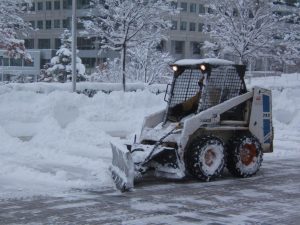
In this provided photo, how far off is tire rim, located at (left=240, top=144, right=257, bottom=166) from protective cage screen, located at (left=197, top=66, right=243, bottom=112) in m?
1.00

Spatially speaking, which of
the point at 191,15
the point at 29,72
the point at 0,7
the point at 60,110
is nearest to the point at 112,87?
the point at 0,7

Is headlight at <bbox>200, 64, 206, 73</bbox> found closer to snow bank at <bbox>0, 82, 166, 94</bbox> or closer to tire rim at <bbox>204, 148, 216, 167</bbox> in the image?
tire rim at <bbox>204, 148, 216, 167</bbox>

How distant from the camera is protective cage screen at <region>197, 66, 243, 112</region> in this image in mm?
11898

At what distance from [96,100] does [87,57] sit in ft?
182

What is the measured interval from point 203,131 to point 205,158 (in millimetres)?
542

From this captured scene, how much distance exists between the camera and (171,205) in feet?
30.8

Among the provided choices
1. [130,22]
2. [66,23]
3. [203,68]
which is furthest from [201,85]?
[66,23]

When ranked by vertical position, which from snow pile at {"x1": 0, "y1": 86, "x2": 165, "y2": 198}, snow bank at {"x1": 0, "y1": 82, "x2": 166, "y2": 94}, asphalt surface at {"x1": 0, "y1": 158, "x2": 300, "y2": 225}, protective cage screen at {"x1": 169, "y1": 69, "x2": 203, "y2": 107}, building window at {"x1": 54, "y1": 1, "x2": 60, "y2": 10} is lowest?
asphalt surface at {"x1": 0, "y1": 158, "x2": 300, "y2": 225}

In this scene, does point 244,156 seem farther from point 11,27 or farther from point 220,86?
point 11,27

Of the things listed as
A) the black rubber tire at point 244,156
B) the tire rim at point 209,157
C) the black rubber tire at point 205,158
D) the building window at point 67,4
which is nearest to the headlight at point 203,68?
the black rubber tire at point 205,158

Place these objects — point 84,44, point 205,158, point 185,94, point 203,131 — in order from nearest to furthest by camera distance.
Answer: point 205,158 → point 203,131 → point 185,94 → point 84,44

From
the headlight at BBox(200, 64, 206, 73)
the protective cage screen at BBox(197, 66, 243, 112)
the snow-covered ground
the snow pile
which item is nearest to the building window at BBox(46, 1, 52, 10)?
the snow-covered ground

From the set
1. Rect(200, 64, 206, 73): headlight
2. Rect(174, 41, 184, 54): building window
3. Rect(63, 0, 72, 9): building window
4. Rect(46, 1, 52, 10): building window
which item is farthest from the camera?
Result: Rect(174, 41, 184, 54): building window

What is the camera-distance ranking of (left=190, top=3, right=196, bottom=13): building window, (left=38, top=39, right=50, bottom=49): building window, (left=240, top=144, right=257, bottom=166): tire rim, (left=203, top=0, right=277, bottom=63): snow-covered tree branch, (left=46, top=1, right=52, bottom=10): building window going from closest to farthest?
(left=240, top=144, right=257, bottom=166): tire rim, (left=203, top=0, right=277, bottom=63): snow-covered tree branch, (left=46, top=1, right=52, bottom=10): building window, (left=190, top=3, right=196, bottom=13): building window, (left=38, top=39, right=50, bottom=49): building window
